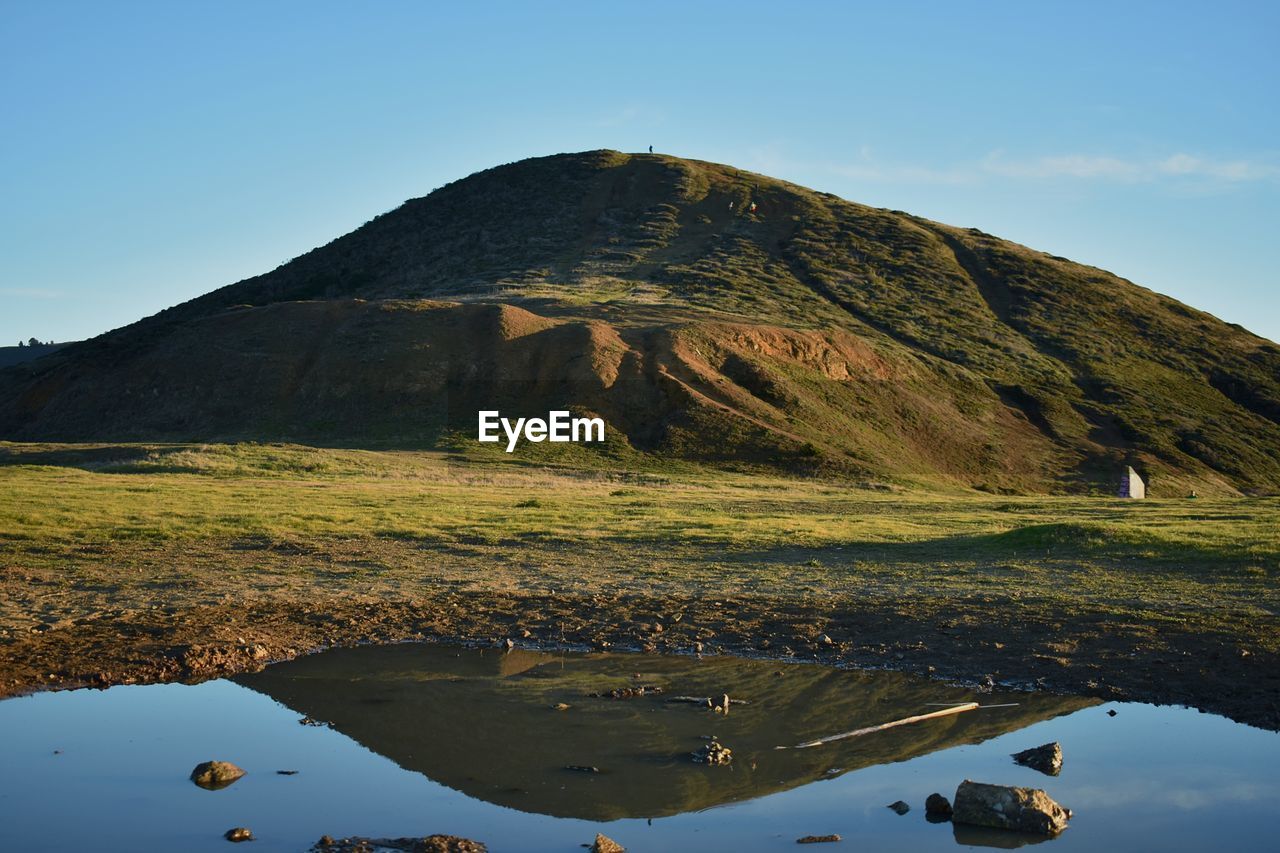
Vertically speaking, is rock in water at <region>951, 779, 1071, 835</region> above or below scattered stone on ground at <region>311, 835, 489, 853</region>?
above

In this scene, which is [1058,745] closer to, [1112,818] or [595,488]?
[1112,818]

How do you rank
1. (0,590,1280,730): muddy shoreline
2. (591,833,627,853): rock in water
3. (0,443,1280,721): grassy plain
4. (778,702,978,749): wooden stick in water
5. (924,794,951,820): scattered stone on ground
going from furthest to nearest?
(0,443,1280,721): grassy plain → (0,590,1280,730): muddy shoreline → (778,702,978,749): wooden stick in water → (924,794,951,820): scattered stone on ground → (591,833,627,853): rock in water

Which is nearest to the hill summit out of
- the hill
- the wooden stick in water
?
the wooden stick in water

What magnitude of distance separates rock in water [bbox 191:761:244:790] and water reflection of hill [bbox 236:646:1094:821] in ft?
4.92

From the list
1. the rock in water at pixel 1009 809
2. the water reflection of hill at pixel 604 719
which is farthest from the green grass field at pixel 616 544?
the rock in water at pixel 1009 809

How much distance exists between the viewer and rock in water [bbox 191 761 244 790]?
10195 mm

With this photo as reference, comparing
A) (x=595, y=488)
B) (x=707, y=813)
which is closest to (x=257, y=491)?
(x=595, y=488)

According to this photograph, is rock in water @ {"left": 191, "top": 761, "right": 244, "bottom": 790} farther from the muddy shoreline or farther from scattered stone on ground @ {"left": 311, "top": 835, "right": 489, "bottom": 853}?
the muddy shoreline

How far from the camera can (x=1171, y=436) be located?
71438 millimetres

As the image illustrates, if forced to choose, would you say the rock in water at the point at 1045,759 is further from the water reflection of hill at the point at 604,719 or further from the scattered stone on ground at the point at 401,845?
the scattered stone on ground at the point at 401,845

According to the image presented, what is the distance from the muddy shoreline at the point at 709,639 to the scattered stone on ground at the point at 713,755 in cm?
423

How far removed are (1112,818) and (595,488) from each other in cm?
3353

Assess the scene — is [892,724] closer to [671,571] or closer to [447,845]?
[447,845]

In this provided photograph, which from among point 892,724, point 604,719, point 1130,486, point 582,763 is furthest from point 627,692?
point 1130,486
